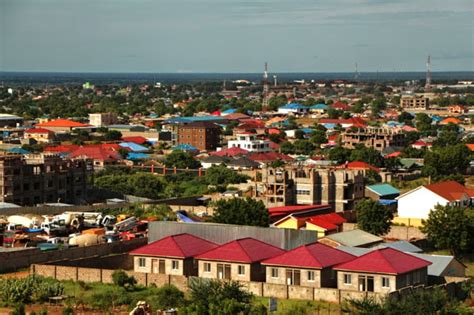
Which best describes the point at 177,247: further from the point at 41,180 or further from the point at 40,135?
the point at 40,135

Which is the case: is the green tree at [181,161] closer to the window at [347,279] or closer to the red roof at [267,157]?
the red roof at [267,157]

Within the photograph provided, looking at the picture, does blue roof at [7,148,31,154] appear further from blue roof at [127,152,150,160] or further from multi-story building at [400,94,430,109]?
multi-story building at [400,94,430,109]

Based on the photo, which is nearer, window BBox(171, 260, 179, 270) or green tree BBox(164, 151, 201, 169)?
window BBox(171, 260, 179, 270)

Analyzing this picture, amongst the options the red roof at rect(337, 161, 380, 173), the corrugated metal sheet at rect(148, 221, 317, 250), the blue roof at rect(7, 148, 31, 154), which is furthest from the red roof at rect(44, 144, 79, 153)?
the corrugated metal sheet at rect(148, 221, 317, 250)

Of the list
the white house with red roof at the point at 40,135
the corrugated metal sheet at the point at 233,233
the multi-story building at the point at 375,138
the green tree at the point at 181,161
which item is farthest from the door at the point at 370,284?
the white house with red roof at the point at 40,135

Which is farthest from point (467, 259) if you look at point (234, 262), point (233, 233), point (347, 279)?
point (234, 262)

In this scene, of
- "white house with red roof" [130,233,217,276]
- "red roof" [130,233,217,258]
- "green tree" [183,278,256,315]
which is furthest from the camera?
"red roof" [130,233,217,258]
